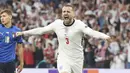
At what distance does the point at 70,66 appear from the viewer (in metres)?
9.48

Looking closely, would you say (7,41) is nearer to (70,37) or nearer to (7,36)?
(7,36)

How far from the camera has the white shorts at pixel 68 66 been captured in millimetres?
9420

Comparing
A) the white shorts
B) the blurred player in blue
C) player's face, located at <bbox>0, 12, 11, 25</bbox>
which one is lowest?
the white shorts

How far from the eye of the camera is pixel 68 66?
31.0 feet

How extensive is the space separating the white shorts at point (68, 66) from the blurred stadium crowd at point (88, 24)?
6.00 metres

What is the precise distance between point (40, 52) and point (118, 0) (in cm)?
525

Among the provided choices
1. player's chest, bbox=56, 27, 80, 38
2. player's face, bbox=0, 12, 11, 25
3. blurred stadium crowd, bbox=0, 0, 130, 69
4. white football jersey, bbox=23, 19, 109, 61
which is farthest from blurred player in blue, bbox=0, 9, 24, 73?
blurred stadium crowd, bbox=0, 0, 130, 69

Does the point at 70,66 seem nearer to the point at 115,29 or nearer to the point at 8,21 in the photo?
the point at 8,21

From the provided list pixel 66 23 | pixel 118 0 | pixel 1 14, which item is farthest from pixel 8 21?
pixel 118 0

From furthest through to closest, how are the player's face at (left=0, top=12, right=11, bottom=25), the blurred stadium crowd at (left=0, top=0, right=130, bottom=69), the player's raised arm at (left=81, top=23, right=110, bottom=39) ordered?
the blurred stadium crowd at (left=0, top=0, right=130, bottom=69), the player's face at (left=0, top=12, right=11, bottom=25), the player's raised arm at (left=81, top=23, right=110, bottom=39)

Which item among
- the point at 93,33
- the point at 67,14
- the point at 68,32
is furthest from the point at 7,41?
the point at 93,33

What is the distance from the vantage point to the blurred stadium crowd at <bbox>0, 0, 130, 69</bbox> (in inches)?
642

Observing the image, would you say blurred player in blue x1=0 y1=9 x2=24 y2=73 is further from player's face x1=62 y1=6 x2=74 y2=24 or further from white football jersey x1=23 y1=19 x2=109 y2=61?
player's face x1=62 y1=6 x2=74 y2=24

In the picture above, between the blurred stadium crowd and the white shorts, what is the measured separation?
6004mm
